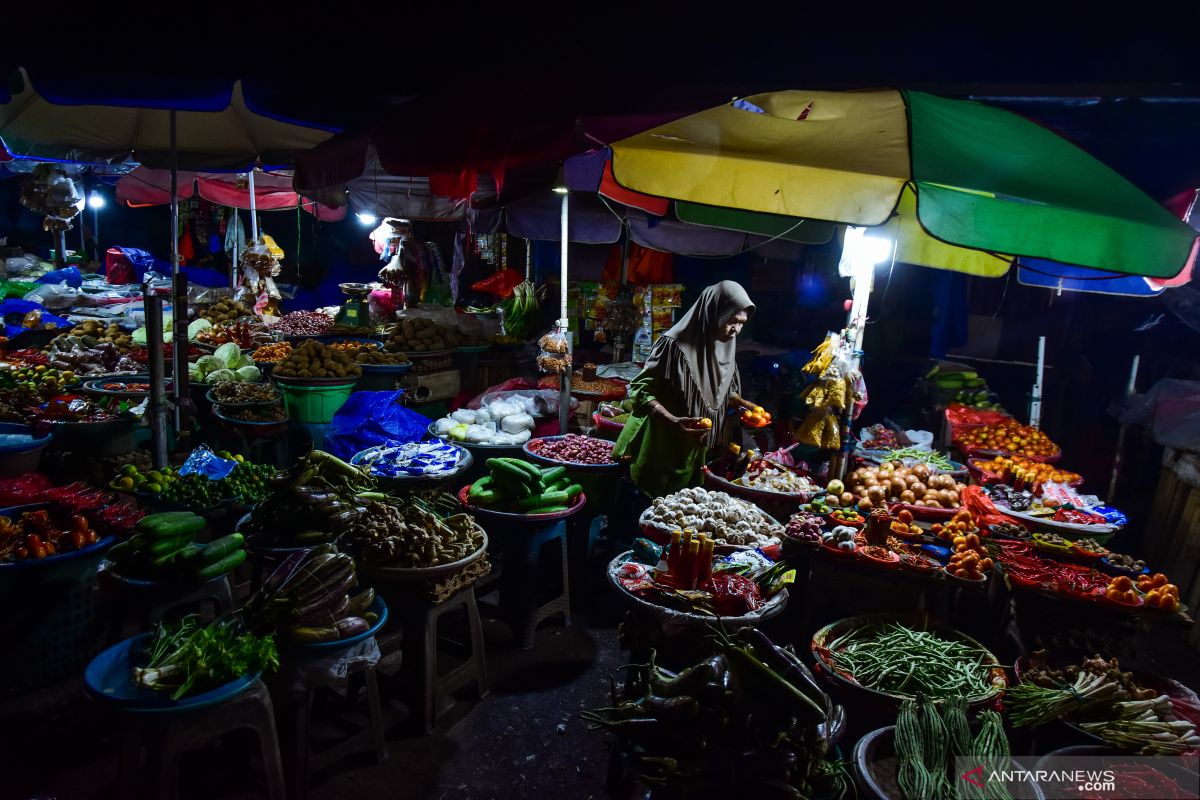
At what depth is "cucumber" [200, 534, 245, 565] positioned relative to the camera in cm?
303

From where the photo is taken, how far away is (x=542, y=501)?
4352 millimetres

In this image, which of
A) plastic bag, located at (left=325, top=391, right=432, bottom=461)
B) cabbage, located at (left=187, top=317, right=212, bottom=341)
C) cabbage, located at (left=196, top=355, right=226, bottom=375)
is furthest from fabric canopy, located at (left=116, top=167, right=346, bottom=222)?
plastic bag, located at (left=325, top=391, right=432, bottom=461)

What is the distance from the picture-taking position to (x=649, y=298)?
8.63 metres

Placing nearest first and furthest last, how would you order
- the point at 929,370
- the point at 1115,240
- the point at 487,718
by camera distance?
the point at 1115,240 < the point at 487,718 < the point at 929,370

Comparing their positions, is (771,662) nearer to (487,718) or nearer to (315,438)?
(487,718)

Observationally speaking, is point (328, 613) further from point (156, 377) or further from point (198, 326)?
point (198, 326)

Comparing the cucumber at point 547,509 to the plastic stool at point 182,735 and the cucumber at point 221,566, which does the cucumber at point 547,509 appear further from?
the plastic stool at point 182,735

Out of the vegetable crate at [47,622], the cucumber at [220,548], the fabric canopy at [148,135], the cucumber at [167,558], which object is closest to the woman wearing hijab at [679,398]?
the cucumber at [220,548]

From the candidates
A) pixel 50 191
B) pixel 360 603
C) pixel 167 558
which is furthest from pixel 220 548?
pixel 50 191

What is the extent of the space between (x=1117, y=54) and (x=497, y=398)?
17.6ft

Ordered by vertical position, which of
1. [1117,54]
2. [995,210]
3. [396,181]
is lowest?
[995,210]

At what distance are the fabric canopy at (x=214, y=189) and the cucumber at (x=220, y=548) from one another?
8.89m

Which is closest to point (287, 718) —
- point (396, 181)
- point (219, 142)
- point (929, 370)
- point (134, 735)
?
point (134, 735)

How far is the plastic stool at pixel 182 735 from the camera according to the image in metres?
2.25
